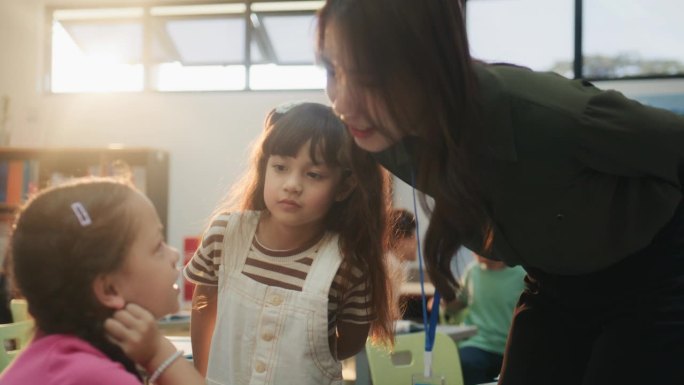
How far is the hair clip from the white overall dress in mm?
589

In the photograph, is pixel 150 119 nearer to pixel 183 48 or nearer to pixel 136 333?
pixel 183 48

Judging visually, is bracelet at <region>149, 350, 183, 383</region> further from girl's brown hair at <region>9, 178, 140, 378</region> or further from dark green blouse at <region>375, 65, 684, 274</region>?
dark green blouse at <region>375, 65, 684, 274</region>

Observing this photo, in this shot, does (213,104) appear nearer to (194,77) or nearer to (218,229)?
(194,77)

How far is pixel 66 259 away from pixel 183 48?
4964 mm

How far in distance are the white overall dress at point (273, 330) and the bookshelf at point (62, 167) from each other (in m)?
3.93

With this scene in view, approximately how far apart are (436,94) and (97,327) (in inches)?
22.8

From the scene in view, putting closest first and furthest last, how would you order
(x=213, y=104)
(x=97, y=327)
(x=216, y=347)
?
(x=97, y=327) < (x=216, y=347) < (x=213, y=104)

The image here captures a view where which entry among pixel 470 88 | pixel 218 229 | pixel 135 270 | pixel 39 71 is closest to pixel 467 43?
Answer: pixel 470 88

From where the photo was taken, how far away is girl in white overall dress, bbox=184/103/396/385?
58.7 inches

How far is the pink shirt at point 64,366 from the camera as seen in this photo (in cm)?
92

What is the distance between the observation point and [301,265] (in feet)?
5.09

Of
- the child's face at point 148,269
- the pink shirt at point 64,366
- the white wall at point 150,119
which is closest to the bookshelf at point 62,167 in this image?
the white wall at point 150,119

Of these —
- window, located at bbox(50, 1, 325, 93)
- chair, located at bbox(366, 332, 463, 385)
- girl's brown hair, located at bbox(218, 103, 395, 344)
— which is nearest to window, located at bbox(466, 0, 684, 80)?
window, located at bbox(50, 1, 325, 93)

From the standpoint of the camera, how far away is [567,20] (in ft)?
17.6
